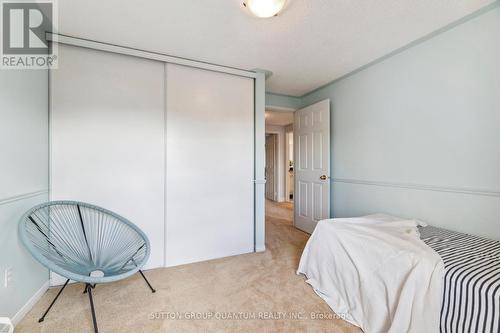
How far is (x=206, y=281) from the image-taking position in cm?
188

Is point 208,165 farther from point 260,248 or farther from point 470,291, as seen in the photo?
point 470,291

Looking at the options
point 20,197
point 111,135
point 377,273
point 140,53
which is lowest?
point 377,273

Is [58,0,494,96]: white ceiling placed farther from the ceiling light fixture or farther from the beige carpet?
the beige carpet

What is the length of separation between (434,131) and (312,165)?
1502 millimetres

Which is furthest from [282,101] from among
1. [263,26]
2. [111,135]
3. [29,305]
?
[29,305]

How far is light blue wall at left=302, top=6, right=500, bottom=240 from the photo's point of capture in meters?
1.53

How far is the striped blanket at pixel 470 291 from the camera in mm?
932

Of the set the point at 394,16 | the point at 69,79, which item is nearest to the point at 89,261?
the point at 69,79

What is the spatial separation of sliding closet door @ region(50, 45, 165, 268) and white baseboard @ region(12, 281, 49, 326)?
2.41 feet

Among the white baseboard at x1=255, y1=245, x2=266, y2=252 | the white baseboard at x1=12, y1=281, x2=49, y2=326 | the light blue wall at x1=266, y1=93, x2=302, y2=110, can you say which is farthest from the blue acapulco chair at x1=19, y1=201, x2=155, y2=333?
the light blue wall at x1=266, y1=93, x2=302, y2=110

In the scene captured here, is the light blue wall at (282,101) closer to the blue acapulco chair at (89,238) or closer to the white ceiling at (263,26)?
the white ceiling at (263,26)

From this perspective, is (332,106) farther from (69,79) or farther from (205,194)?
(69,79)
